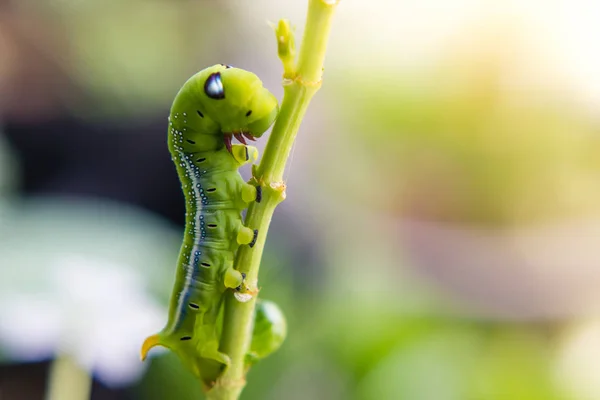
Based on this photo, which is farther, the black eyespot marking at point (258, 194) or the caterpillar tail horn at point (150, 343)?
the caterpillar tail horn at point (150, 343)

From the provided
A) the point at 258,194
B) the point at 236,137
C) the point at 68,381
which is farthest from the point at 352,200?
the point at 258,194

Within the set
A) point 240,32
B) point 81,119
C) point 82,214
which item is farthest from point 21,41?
point 82,214

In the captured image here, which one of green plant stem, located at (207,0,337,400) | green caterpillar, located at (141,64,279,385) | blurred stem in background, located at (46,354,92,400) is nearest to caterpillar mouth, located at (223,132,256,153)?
green caterpillar, located at (141,64,279,385)

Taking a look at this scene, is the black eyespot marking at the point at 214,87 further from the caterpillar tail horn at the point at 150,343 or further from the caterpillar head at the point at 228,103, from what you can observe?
the caterpillar tail horn at the point at 150,343

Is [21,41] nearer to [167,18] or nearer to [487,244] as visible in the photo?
[167,18]

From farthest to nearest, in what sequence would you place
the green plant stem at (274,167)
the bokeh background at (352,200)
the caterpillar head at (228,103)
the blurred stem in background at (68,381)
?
the bokeh background at (352,200) < the blurred stem in background at (68,381) < the caterpillar head at (228,103) < the green plant stem at (274,167)

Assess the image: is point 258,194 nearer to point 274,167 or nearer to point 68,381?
point 274,167

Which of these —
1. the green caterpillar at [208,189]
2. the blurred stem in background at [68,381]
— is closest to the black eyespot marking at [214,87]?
the green caterpillar at [208,189]
